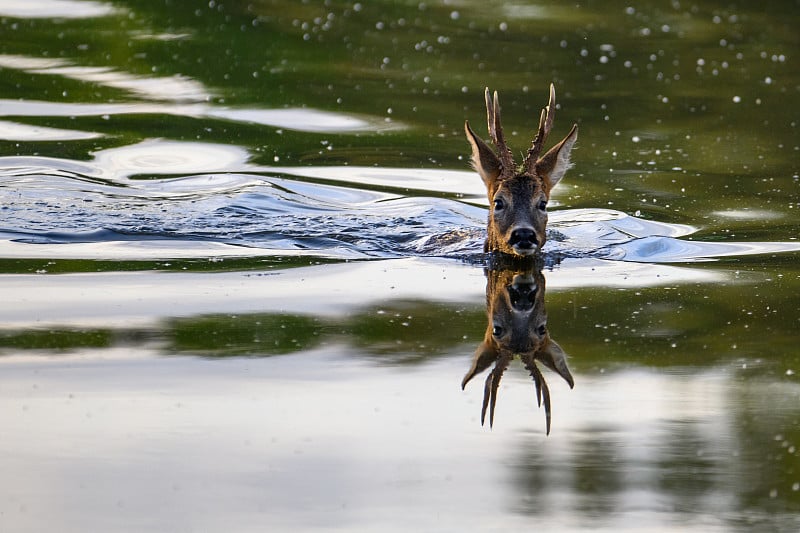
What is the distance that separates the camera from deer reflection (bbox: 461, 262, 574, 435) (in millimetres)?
6828

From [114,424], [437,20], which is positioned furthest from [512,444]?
[437,20]

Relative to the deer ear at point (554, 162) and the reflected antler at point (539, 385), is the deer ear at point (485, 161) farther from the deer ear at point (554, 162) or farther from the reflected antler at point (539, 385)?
the reflected antler at point (539, 385)

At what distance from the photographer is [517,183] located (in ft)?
32.6

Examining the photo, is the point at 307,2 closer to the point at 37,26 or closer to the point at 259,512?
the point at 37,26

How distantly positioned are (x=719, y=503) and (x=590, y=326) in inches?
97.8

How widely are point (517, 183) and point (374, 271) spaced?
4.03 ft

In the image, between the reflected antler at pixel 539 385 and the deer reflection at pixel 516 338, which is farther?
the deer reflection at pixel 516 338

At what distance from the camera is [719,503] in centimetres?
549

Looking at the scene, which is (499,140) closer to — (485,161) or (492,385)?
(485,161)

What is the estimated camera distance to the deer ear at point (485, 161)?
10.1 metres

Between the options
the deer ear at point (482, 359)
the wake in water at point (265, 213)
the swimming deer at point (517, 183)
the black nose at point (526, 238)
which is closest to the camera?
the deer ear at point (482, 359)

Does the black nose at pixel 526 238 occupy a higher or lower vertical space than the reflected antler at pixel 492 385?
higher

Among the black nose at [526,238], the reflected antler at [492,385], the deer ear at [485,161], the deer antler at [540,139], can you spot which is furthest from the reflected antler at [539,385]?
the deer ear at [485,161]

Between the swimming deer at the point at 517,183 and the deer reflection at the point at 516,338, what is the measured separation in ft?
1.38
